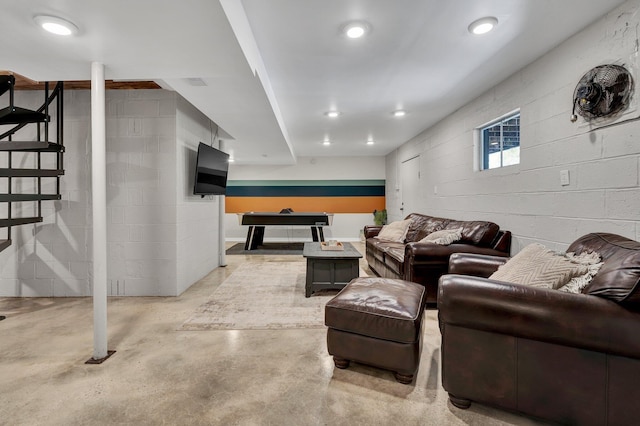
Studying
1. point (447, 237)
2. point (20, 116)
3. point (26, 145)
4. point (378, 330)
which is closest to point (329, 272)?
point (447, 237)

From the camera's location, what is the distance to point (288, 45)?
2428mm

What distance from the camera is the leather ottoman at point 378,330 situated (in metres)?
1.70

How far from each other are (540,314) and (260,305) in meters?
2.36

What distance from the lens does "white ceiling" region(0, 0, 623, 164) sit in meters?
1.64

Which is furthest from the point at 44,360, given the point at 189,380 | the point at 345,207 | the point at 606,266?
the point at 345,207

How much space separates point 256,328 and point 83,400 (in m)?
1.15

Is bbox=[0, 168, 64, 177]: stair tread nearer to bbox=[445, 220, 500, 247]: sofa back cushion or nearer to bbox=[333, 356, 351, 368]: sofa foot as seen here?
bbox=[333, 356, 351, 368]: sofa foot

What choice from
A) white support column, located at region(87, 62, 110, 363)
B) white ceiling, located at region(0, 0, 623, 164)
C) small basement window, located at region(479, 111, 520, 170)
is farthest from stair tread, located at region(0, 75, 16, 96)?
small basement window, located at region(479, 111, 520, 170)

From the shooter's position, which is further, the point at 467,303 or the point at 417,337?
the point at 417,337

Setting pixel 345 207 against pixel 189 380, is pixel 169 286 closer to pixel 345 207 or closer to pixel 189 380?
pixel 189 380

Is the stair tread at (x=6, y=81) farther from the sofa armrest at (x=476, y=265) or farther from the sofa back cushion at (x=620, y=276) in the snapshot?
the sofa back cushion at (x=620, y=276)

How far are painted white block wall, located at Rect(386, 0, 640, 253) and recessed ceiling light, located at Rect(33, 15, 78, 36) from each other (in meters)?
3.33

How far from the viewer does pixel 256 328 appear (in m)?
2.47

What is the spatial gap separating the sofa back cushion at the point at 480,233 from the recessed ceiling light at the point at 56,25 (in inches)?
138
